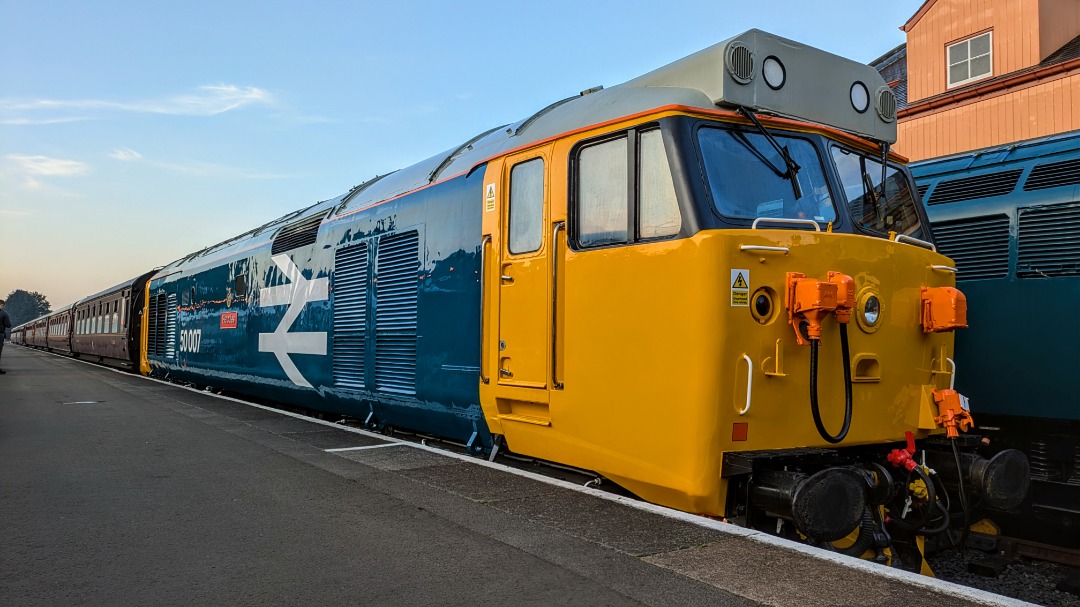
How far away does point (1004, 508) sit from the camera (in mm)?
4605

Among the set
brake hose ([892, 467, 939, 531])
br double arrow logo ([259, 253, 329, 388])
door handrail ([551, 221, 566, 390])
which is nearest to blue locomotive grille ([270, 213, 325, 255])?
br double arrow logo ([259, 253, 329, 388])

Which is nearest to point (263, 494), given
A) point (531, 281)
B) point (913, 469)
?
point (531, 281)

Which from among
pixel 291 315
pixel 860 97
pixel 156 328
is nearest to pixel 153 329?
pixel 156 328

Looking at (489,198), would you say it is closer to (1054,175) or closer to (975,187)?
(975,187)

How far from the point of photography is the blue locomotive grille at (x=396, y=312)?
6.82 meters

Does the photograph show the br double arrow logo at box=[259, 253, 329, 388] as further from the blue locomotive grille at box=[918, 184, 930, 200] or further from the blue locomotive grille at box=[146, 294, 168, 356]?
the blue locomotive grille at box=[146, 294, 168, 356]

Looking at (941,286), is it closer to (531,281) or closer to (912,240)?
(912,240)

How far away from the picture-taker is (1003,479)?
457 cm

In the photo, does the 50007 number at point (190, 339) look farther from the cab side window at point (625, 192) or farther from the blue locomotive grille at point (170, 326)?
the cab side window at point (625, 192)

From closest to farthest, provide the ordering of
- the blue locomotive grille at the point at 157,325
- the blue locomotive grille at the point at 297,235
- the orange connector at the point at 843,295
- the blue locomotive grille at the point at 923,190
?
the orange connector at the point at 843,295 → the blue locomotive grille at the point at 923,190 → the blue locomotive grille at the point at 297,235 → the blue locomotive grille at the point at 157,325

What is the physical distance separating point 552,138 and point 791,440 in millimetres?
2440

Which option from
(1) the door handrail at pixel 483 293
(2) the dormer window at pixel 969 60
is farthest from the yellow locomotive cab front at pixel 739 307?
(2) the dormer window at pixel 969 60

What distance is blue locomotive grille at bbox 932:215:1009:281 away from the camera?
6.05 m

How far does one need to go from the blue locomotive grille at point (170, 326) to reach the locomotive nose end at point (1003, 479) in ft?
48.2
